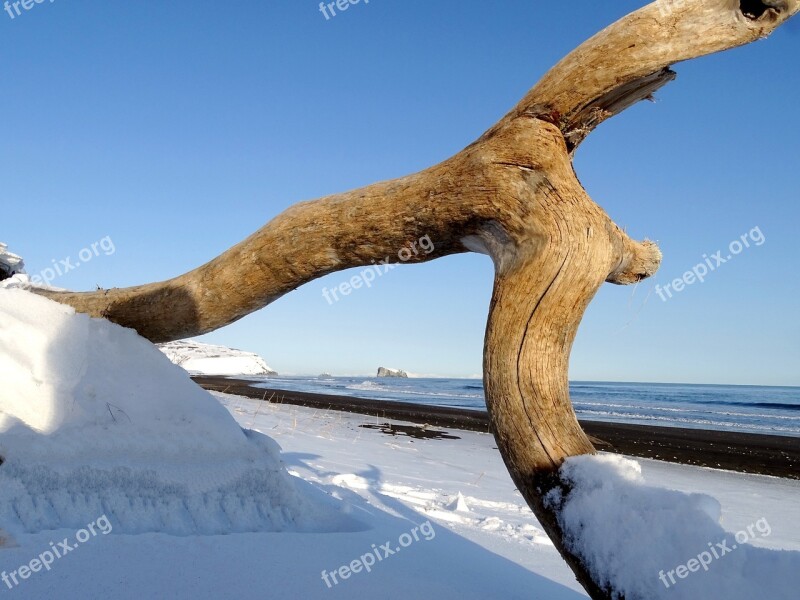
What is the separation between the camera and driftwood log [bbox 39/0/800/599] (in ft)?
7.30

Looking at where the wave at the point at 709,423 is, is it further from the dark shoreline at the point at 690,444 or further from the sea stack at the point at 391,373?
the sea stack at the point at 391,373

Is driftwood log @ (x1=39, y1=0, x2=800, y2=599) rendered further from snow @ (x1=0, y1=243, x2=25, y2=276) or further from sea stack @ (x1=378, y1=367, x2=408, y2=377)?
sea stack @ (x1=378, y1=367, x2=408, y2=377)

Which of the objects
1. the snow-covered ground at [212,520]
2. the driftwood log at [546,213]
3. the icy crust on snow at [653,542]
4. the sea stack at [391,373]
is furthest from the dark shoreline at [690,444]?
the sea stack at [391,373]

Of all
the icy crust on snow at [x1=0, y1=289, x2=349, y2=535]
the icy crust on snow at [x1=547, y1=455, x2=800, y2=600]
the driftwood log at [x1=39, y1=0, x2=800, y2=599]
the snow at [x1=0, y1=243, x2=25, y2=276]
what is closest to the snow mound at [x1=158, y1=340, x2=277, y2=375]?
the snow at [x1=0, y1=243, x2=25, y2=276]

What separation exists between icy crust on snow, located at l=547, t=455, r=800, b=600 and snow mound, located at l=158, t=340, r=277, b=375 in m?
60.9

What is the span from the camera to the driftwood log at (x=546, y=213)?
7.30 ft

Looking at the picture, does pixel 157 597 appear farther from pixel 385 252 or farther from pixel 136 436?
pixel 385 252

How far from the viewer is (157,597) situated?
75.7 inches

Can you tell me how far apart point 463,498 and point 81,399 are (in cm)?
308

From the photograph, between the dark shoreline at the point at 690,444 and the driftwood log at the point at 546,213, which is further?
the dark shoreline at the point at 690,444

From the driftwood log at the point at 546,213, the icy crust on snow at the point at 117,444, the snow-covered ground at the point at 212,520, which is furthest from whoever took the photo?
the icy crust on snow at the point at 117,444

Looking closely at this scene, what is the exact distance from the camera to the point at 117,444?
2662 mm

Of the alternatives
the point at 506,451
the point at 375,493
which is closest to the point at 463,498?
the point at 375,493

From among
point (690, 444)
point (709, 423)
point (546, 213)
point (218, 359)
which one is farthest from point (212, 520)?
point (218, 359)
